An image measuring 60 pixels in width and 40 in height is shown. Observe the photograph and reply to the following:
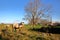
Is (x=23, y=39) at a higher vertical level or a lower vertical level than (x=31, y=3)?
lower

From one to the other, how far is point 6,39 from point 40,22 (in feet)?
73.4

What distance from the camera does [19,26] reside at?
15750 mm

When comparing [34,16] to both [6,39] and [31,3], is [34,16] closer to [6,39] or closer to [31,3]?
[31,3]

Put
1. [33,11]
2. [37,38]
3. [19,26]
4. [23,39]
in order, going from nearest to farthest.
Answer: [23,39] → [37,38] → [19,26] → [33,11]

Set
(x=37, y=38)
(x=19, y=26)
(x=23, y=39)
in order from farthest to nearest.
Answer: (x=19, y=26)
(x=37, y=38)
(x=23, y=39)

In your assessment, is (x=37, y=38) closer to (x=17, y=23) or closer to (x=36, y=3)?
(x=17, y=23)

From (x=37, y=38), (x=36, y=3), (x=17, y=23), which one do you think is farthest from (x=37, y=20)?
(x=37, y=38)

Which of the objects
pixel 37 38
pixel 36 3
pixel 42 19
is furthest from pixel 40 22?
pixel 37 38

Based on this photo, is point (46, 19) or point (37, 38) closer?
point (37, 38)

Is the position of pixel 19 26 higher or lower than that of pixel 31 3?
lower

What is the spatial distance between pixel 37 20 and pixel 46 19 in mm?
2038

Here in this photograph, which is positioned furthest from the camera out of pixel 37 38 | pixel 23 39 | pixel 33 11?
pixel 33 11

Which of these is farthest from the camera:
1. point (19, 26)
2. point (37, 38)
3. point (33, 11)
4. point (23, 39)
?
point (33, 11)

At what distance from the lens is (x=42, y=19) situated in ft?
106
